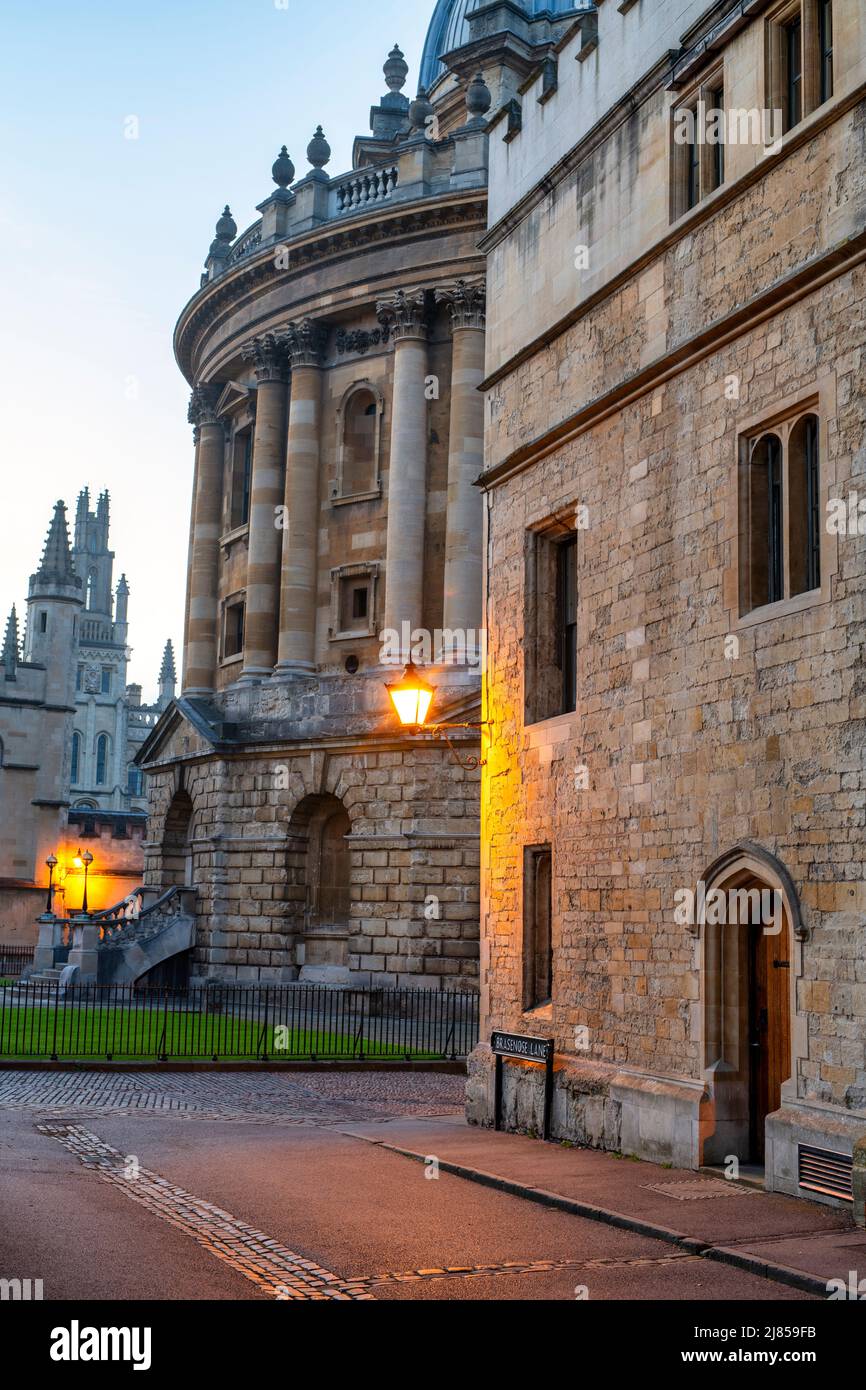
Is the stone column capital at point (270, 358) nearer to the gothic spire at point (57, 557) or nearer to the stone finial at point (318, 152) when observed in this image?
the stone finial at point (318, 152)

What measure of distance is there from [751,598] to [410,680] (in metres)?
4.69

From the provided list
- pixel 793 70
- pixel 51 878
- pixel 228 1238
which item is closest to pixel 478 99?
pixel 793 70

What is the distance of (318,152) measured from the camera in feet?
132

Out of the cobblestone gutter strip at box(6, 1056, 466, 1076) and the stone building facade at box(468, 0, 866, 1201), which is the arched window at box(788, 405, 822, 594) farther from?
the cobblestone gutter strip at box(6, 1056, 466, 1076)

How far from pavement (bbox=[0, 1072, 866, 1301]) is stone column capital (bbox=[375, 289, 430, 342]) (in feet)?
78.8

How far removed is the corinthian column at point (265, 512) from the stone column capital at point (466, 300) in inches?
214

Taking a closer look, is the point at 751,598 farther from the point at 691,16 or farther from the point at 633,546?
the point at 691,16

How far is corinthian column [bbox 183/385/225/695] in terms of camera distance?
1689 inches

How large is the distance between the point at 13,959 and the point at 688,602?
136ft

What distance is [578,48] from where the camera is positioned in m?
17.1

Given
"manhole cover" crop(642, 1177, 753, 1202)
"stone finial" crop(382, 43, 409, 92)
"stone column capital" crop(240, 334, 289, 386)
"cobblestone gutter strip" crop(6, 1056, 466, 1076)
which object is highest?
"stone finial" crop(382, 43, 409, 92)

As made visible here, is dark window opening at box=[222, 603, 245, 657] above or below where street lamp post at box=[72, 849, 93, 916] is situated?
above

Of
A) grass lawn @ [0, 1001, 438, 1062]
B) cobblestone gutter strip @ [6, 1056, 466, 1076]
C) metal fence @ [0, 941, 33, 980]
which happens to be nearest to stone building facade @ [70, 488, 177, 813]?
metal fence @ [0, 941, 33, 980]

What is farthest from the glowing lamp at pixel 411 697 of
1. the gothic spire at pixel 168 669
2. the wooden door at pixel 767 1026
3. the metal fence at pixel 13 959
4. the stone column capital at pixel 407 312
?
the gothic spire at pixel 168 669
